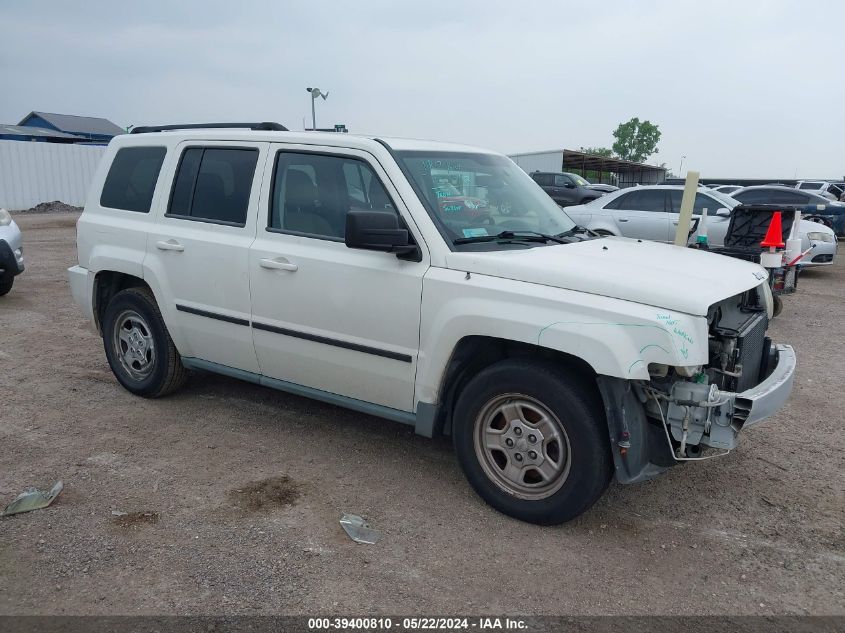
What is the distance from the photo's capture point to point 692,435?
135 inches

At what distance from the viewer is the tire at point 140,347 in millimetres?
5211

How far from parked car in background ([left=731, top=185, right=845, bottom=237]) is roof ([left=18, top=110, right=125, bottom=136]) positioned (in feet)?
152

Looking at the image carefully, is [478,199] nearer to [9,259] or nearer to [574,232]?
[574,232]

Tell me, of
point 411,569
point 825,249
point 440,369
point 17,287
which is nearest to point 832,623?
point 411,569

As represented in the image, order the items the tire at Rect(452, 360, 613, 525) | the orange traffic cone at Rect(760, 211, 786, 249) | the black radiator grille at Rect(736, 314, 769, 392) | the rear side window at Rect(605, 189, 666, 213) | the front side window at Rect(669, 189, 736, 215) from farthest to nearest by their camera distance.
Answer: the rear side window at Rect(605, 189, 666, 213), the front side window at Rect(669, 189, 736, 215), the orange traffic cone at Rect(760, 211, 786, 249), the black radiator grille at Rect(736, 314, 769, 392), the tire at Rect(452, 360, 613, 525)

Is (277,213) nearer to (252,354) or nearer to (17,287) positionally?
(252,354)

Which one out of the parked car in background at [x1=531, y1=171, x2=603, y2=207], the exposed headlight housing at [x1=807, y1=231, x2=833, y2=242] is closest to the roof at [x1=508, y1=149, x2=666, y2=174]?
the parked car in background at [x1=531, y1=171, x2=603, y2=207]

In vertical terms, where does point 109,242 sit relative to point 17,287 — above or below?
above

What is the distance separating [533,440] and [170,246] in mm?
2826

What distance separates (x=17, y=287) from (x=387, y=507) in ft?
28.1

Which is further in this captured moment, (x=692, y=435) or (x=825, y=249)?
(x=825, y=249)

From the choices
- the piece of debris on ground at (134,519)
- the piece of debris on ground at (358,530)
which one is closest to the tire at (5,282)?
the piece of debris on ground at (134,519)

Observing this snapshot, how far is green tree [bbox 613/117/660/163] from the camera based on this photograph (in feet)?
297

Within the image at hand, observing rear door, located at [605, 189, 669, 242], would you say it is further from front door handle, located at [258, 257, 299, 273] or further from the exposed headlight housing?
front door handle, located at [258, 257, 299, 273]
